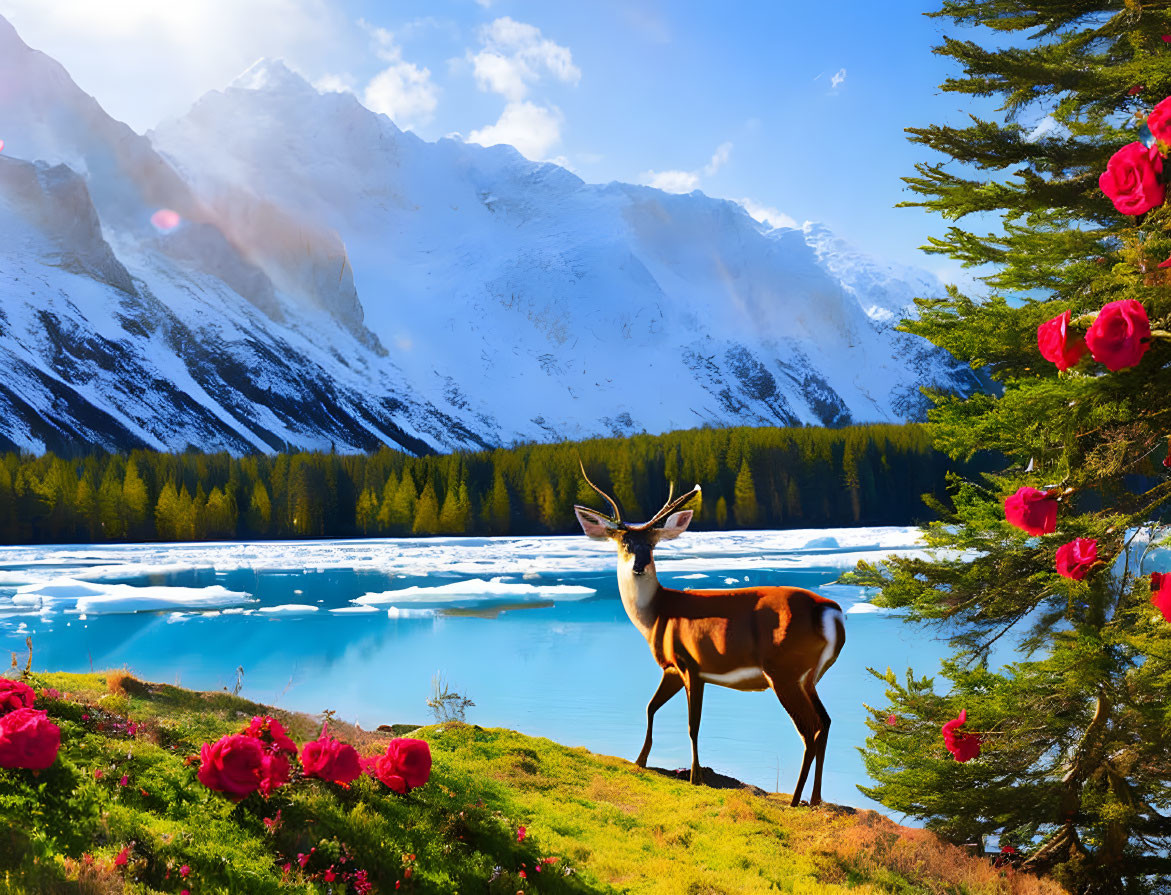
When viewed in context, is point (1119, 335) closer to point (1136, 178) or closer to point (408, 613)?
point (1136, 178)

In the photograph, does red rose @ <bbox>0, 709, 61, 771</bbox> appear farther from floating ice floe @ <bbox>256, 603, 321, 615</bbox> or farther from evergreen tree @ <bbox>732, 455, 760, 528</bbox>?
evergreen tree @ <bbox>732, 455, 760, 528</bbox>

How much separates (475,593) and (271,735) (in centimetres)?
3247

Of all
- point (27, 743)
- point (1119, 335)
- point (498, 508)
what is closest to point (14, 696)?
point (27, 743)

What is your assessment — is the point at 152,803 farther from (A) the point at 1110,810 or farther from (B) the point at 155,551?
(B) the point at 155,551

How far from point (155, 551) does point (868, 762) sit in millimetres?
66384

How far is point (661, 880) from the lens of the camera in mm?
6711

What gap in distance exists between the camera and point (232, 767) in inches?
211

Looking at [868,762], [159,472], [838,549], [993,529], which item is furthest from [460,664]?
[159,472]

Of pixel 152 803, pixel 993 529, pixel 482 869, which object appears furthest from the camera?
pixel 993 529

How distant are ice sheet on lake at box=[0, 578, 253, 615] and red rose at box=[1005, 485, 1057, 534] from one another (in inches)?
1359

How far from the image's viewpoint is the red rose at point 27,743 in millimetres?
4750

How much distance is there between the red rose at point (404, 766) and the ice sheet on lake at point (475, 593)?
30224 mm

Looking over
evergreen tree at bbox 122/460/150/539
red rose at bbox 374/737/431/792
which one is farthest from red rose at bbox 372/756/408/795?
evergreen tree at bbox 122/460/150/539

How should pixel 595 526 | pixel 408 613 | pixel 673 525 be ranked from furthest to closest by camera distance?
pixel 408 613, pixel 595 526, pixel 673 525
